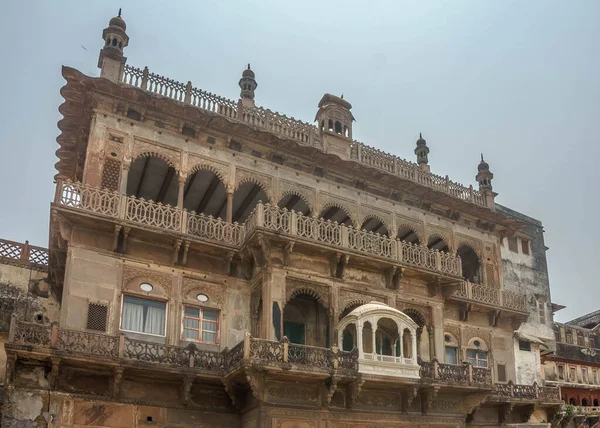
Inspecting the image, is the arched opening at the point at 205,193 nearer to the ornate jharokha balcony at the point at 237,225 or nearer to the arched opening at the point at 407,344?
the ornate jharokha balcony at the point at 237,225

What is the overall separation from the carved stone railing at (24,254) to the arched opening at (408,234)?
11867 millimetres

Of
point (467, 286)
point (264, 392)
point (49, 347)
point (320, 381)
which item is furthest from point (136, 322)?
point (467, 286)

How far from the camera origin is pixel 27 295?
61.4ft

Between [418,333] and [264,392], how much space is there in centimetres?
651

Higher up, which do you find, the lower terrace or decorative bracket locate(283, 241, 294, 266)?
the lower terrace

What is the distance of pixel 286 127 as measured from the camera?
67.1ft

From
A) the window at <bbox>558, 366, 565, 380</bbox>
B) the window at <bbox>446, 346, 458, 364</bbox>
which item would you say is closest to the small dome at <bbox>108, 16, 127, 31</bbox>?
the window at <bbox>446, 346, 458, 364</bbox>

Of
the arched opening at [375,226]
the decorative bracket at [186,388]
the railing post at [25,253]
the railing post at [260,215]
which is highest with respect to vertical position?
the arched opening at [375,226]

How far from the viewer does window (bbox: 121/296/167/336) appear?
52.7 feet

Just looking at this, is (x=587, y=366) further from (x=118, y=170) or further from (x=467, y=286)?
(x=118, y=170)

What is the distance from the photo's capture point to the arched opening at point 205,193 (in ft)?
65.6

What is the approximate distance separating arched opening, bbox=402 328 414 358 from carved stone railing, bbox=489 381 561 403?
396 centimetres

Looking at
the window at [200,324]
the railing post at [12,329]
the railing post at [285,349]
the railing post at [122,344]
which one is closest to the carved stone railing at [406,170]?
the window at [200,324]

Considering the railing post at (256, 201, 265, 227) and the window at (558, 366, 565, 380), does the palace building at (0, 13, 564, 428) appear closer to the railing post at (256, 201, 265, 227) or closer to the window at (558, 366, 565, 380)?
the railing post at (256, 201, 265, 227)
